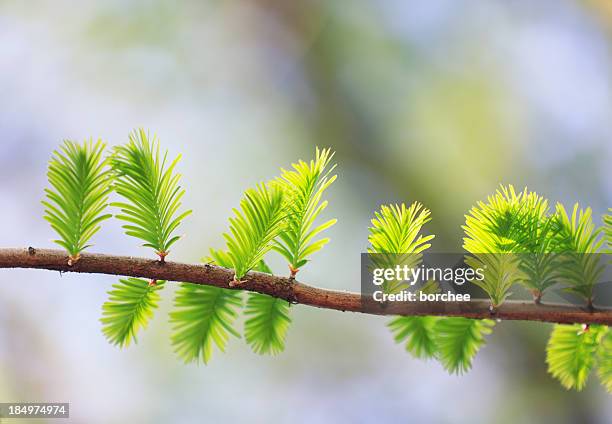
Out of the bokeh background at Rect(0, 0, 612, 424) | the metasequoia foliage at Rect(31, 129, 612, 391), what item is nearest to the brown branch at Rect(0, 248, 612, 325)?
the metasequoia foliage at Rect(31, 129, 612, 391)

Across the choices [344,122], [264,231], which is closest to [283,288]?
[264,231]

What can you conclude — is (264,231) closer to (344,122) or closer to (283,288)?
(283,288)

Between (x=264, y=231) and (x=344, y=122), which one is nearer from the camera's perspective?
(x=264, y=231)

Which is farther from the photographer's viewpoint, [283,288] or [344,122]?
[344,122]

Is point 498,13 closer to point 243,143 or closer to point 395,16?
point 395,16

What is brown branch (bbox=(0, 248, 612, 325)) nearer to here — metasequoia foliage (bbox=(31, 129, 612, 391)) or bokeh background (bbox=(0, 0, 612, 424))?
metasequoia foliage (bbox=(31, 129, 612, 391))

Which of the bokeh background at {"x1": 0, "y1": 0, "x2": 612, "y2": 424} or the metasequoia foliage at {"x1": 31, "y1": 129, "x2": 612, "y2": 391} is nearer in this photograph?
the metasequoia foliage at {"x1": 31, "y1": 129, "x2": 612, "y2": 391}

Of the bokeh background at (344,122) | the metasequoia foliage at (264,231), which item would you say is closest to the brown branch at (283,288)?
the metasequoia foliage at (264,231)
